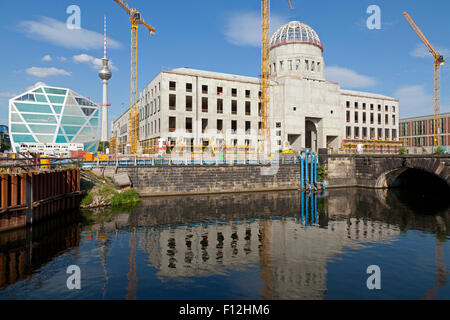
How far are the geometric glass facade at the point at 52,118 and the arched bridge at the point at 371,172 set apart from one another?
118682 millimetres

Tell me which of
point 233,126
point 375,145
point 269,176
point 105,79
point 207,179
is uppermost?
point 105,79

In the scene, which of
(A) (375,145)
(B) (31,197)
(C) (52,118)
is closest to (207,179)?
→ (B) (31,197)

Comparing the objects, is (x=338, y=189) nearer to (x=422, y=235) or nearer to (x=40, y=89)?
(x=422, y=235)

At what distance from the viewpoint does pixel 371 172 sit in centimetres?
4672

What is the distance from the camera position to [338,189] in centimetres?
4662

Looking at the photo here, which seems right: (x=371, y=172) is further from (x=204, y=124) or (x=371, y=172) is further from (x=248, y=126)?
(x=204, y=124)

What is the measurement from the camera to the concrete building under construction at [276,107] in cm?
5688

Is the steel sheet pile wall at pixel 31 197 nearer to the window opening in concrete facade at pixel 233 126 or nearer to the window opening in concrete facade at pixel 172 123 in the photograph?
the window opening in concrete facade at pixel 172 123

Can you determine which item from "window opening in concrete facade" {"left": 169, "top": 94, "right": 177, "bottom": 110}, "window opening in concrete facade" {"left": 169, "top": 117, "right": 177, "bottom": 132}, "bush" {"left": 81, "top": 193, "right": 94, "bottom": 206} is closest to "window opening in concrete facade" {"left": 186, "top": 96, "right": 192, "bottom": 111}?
"window opening in concrete facade" {"left": 169, "top": 94, "right": 177, "bottom": 110}

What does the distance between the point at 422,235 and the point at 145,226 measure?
20.2 m

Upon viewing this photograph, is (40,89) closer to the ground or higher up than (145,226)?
higher up

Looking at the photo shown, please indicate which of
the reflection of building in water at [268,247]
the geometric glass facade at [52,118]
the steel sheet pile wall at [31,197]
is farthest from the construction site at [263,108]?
the geometric glass facade at [52,118]

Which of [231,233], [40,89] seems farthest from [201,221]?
[40,89]

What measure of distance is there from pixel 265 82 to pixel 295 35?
18816 millimetres
